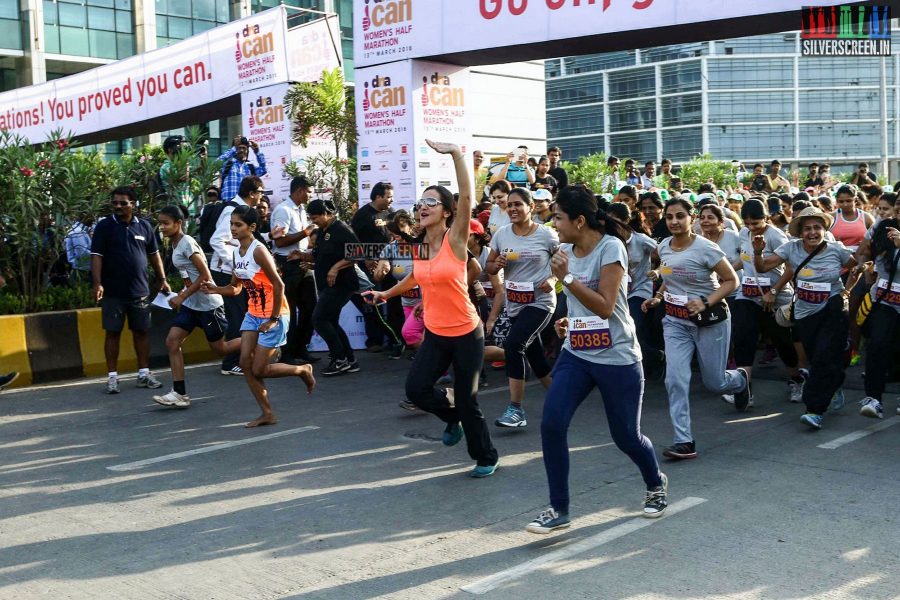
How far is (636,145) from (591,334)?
124m

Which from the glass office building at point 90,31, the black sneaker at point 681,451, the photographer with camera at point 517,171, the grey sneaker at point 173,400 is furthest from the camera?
the glass office building at point 90,31

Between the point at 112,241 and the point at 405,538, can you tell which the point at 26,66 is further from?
the point at 405,538

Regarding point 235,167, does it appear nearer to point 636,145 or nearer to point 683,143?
point 683,143

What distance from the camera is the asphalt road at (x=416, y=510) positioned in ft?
15.7

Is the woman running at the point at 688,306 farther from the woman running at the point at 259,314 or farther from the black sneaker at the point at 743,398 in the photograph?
the woman running at the point at 259,314

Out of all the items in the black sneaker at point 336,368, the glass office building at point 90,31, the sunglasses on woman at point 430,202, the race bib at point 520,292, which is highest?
the glass office building at point 90,31

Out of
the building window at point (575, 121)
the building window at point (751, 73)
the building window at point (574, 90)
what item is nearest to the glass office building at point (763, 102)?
the building window at point (751, 73)

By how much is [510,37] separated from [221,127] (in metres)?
39.6

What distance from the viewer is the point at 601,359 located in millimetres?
5516

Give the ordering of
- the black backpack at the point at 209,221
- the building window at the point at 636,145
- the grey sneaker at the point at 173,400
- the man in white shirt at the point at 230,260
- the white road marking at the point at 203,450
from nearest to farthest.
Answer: the white road marking at the point at 203,450, the grey sneaker at the point at 173,400, the man in white shirt at the point at 230,260, the black backpack at the point at 209,221, the building window at the point at 636,145

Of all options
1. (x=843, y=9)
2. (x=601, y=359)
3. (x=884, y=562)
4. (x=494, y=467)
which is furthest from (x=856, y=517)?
(x=843, y=9)

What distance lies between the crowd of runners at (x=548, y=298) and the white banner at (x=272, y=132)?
323 centimetres

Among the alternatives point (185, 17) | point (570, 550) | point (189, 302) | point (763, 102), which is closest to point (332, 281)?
point (189, 302)

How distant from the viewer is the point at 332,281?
1103 cm
